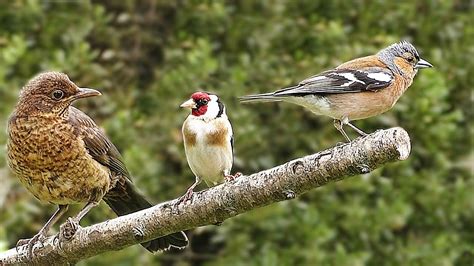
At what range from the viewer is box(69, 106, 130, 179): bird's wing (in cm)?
505

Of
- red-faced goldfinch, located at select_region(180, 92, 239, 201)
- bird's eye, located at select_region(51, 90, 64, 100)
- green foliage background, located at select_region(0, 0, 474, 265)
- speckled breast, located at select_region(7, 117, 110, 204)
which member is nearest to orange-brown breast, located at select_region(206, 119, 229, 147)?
red-faced goldfinch, located at select_region(180, 92, 239, 201)

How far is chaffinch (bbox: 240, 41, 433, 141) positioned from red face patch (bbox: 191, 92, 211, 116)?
33cm

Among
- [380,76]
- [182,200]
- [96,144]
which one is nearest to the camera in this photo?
[182,200]

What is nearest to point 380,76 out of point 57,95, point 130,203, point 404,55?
point 404,55

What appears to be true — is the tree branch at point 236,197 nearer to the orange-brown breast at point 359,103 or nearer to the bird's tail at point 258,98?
the bird's tail at point 258,98

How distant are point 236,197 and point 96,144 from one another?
1.12 meters

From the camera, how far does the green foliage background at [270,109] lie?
778 centimetres

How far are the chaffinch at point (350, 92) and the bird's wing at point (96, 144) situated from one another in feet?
3.06

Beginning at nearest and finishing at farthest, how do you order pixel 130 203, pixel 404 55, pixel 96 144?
1. pixel 96 144
2. pixel 130 203
3. pixel 404 55

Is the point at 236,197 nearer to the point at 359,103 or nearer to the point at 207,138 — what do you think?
the point at 207,138

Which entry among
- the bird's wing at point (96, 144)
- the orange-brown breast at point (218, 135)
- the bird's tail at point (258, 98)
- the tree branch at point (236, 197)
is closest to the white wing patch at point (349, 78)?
the bird's tail at point (258, 98)

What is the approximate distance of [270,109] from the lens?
8164 mm

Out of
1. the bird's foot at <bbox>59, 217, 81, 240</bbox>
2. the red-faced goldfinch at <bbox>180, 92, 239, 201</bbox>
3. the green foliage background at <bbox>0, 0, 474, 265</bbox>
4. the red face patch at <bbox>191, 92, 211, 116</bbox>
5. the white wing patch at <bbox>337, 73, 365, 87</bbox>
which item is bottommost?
the green foliage background at <bbox>0, 0, 474, 265</bbox>

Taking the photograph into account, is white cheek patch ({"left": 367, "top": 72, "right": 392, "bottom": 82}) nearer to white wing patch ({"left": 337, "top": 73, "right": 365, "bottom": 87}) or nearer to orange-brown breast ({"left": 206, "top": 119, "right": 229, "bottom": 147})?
white wing patch ({"left": 337, "top": 73, "right": 365, "bottom": 87})
